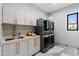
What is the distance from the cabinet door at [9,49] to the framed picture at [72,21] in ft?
4.26

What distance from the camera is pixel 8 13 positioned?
6.10 ft

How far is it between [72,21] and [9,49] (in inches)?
58.1

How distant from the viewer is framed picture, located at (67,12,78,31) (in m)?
1.70

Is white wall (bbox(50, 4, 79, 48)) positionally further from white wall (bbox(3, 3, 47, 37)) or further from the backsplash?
the backsplash

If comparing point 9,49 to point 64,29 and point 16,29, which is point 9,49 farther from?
point 64,29

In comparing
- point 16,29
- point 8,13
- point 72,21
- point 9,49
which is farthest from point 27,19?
point 72,21

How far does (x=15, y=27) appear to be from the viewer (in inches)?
82.7

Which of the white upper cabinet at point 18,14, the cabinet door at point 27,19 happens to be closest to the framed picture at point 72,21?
the white upper cabinet at point 18,14

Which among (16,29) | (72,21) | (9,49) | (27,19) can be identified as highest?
(27,19)

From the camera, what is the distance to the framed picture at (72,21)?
1.70 metres

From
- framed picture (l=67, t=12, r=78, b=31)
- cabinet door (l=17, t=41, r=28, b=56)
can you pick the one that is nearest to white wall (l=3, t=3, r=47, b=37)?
cabinet door (l=17, t=41, r=28, b=56)

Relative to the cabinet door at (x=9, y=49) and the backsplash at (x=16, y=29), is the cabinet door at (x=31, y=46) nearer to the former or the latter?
the backsplash at (x=16, y=29)

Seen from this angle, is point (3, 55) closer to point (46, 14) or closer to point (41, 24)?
point (46, 14)

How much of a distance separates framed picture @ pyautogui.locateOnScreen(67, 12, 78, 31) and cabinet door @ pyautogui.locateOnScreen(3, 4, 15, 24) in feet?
4.33
